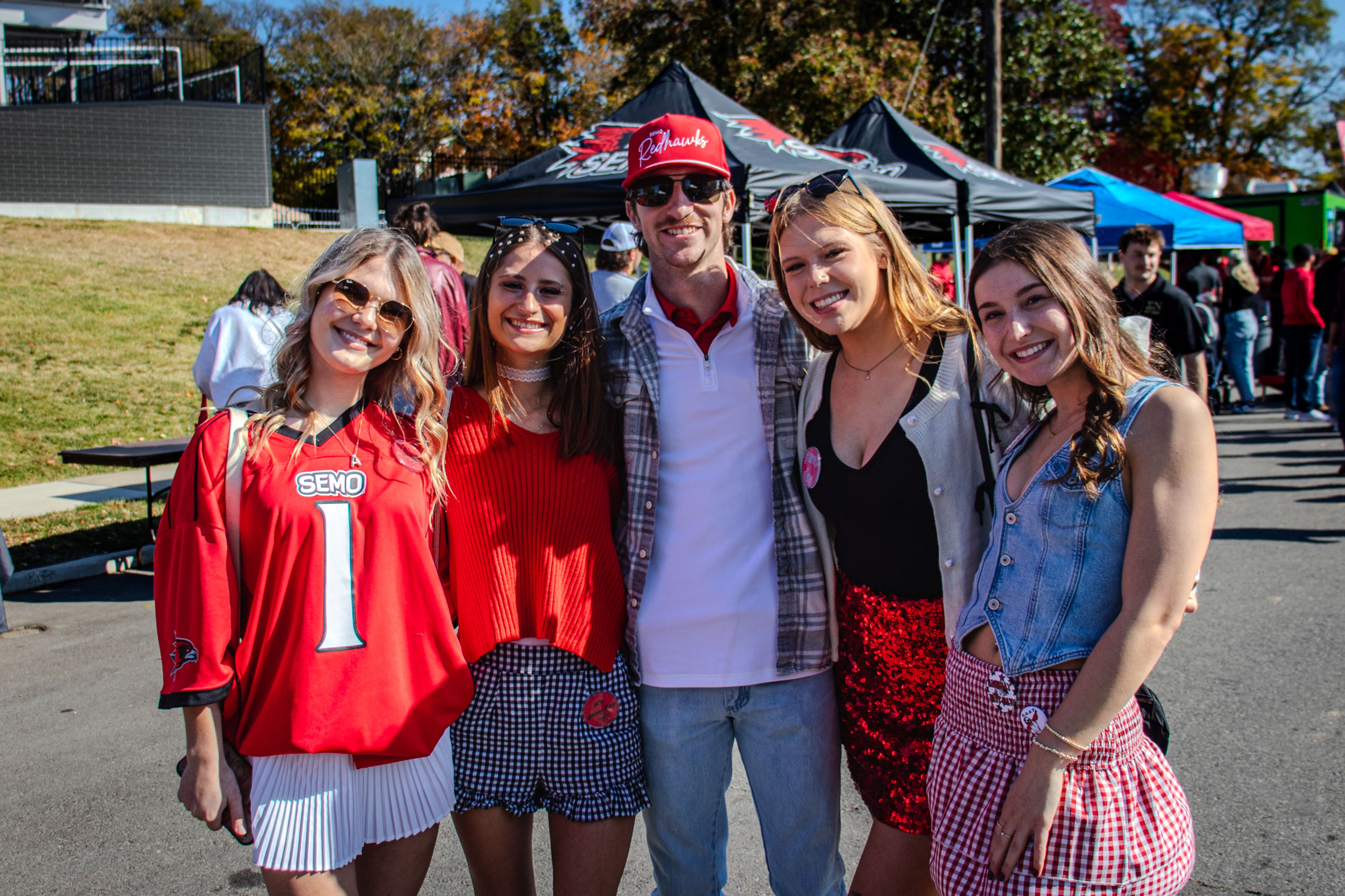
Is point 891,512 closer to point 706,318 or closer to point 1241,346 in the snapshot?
point 706,318

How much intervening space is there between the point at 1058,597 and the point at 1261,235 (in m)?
22.0

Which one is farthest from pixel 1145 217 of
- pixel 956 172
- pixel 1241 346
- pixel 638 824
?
pixel 638 824

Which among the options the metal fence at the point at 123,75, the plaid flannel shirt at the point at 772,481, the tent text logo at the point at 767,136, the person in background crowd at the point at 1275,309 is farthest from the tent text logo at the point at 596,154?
the metal fence at the point at 123,75

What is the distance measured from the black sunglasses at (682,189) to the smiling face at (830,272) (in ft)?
1.15

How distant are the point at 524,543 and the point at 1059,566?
111 cm

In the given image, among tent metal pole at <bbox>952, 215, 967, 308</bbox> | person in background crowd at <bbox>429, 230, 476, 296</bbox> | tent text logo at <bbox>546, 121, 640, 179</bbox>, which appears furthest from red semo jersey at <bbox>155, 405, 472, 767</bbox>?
tent metal pole at <bbox>952, 215, 967, 308</bbox>

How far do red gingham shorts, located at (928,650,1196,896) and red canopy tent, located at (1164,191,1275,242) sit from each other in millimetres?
17180

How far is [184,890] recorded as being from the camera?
287 centimetres

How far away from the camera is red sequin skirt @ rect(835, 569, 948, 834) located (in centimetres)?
215

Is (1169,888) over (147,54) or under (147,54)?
under

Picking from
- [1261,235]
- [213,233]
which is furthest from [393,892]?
[1261,235]

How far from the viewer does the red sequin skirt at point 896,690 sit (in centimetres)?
215

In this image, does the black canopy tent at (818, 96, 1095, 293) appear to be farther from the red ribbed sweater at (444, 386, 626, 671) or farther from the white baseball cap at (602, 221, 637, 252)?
the red ribbed sweater at (444, 386, 626, 671)

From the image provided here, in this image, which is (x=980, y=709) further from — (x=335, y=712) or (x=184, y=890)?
(x=184, y=890)
